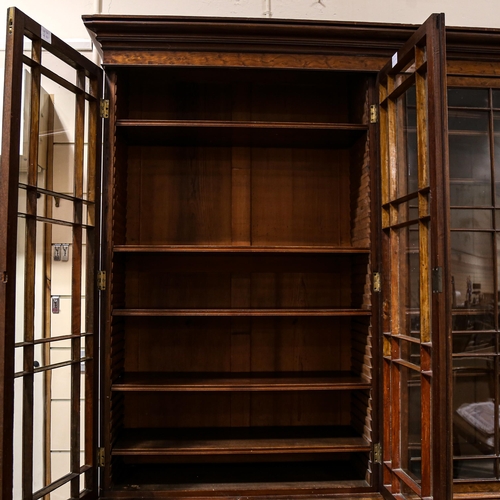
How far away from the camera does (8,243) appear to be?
1487mm

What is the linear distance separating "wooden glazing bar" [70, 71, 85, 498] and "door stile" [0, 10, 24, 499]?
366mm

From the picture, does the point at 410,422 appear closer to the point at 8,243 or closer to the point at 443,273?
the point at 443,273

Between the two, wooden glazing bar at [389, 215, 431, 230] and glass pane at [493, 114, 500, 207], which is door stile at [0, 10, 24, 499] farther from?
glass pane at [493, 114, 500, 207]

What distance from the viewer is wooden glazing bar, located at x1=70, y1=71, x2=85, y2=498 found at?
185 cm

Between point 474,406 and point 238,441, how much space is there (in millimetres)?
1219

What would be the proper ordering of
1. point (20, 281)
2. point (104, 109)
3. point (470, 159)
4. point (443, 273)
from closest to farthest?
point (443, 273) < point (20, 281) < point (104, 109) < point (470, 159)

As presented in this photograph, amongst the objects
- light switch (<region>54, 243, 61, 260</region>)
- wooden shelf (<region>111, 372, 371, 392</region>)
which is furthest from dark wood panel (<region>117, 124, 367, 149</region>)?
wooden shelf (<region>111, 372, 371, 392</region>)

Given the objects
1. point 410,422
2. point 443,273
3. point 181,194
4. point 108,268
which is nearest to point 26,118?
point 108,268

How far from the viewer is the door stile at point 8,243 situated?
147 cm

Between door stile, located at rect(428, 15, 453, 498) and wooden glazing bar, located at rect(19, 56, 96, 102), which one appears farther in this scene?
wooden glazing bar, located at rect(19, 56, 96, 102)

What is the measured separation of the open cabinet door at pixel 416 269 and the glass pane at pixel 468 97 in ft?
1.09

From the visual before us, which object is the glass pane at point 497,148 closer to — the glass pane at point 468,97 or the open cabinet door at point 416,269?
the glass pane at point 468,97

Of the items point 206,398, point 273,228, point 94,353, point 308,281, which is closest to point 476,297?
point 308,281

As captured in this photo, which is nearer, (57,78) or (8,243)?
(8,243)
